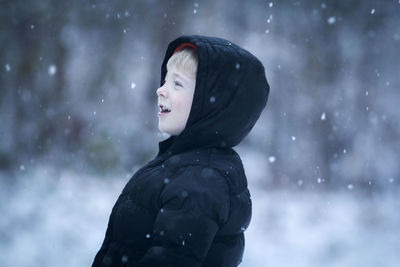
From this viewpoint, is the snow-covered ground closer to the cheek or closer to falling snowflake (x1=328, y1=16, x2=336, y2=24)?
falling snowflake (x1=328, y1=16, x2=336, y2=24)

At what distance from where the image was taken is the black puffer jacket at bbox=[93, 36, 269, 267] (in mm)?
1229

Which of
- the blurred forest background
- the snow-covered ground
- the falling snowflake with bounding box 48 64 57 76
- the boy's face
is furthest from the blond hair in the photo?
the falling snowflake with bounding box 48 64 57 76

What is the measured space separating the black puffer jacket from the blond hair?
5 centimetres

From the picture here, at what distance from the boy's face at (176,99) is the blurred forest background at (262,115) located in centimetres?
414

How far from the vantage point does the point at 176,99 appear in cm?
151

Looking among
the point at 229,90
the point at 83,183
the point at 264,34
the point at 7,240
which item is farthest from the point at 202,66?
the point at 264,34

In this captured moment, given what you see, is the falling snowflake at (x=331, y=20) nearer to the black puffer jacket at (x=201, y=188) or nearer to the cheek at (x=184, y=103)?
the black puffer jacket at (x=201, y=188)

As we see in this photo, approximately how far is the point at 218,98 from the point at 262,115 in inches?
180

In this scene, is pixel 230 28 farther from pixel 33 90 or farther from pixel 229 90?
pixel 229 90

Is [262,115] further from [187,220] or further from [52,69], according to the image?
[187,220]

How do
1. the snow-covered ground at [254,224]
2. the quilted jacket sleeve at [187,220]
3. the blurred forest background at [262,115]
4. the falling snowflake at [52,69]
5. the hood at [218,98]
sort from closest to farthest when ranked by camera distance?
the quilted jacket sleeve at [187,220], the hood at [218,98], the snow-covered ground at [254,224], the blurred forest background at [262,115], the falling snowflake at [52,69]

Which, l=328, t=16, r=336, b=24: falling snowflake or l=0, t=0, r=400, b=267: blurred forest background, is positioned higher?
l=328, t=16, r=336, b=24: falling snowflake

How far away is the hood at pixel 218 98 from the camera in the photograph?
1.44 m

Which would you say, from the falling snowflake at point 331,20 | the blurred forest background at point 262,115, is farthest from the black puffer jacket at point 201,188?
the falling snowflake at point 331,20
